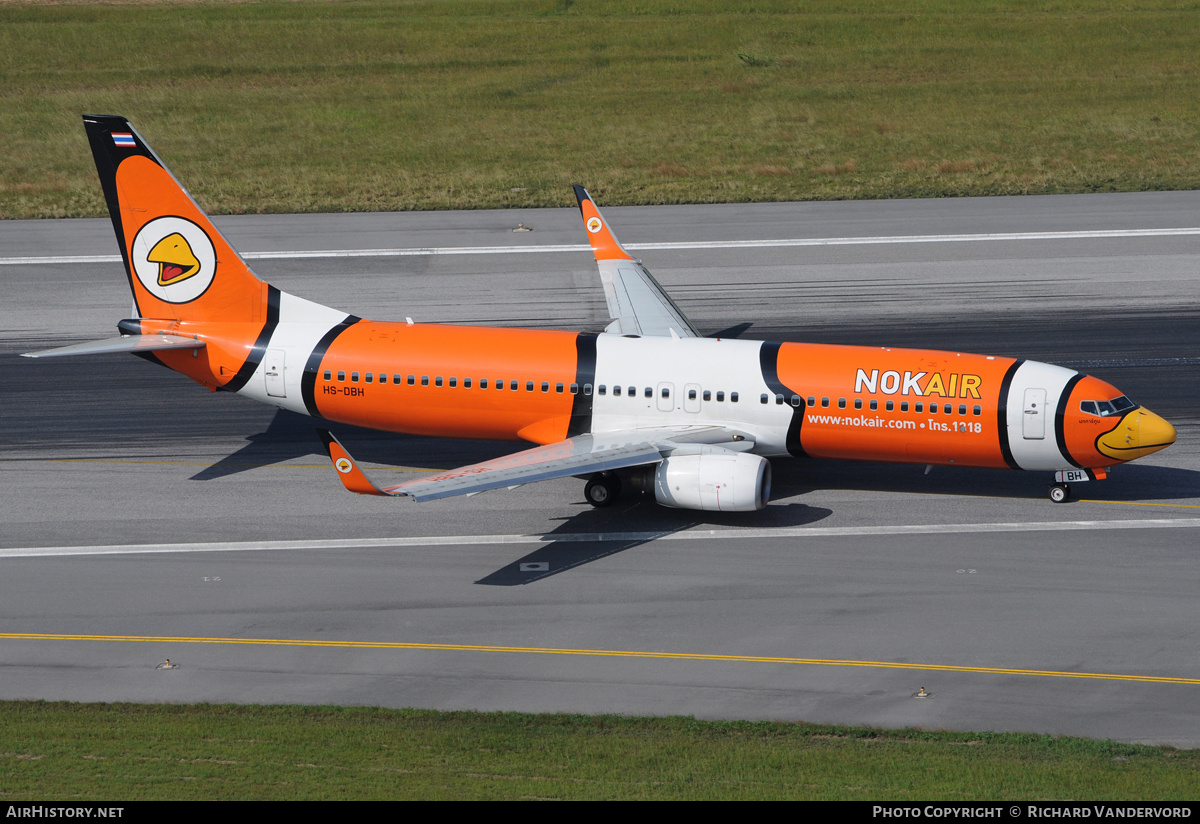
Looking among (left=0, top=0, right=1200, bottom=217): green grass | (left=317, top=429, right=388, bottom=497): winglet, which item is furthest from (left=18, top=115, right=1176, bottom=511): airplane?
(left=0, top=0, right=1200, bottom=217): green grass

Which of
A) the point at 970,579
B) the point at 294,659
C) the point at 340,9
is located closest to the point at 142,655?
the point at 294,659

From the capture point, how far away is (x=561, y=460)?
3194 cm

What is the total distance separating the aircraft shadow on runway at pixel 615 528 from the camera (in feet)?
102

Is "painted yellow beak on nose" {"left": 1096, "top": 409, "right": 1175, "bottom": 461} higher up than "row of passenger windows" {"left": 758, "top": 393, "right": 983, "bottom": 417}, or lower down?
lower down

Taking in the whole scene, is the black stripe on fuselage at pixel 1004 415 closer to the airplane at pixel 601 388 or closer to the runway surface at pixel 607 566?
the airplane at pixel 601 388

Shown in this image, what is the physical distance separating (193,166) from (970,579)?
55485 mm

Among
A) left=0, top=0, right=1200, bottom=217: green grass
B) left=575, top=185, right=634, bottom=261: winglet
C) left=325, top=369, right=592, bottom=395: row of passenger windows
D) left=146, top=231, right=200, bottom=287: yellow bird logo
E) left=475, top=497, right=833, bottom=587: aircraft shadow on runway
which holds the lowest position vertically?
left=475, top=497, right=833, bottom=587: aircraft shadow on runway

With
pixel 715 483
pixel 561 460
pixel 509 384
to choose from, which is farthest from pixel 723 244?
pixel 561 460

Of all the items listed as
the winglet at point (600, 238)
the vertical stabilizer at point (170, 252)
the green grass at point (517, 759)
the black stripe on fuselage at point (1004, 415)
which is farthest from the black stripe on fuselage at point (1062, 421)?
the vertical stabilizer at point (170, 252)

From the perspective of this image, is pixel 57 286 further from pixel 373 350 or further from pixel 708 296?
pixel 708 296

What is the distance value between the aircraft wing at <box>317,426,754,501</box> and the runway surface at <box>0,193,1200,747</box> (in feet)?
7.12

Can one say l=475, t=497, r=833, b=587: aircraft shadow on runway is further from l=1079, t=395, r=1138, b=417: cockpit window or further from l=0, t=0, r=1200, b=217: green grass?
l=0, t=0, r=1200, b=217: green grass

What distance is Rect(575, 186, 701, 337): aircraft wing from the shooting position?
1606 inches

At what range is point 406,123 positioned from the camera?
79750mm
